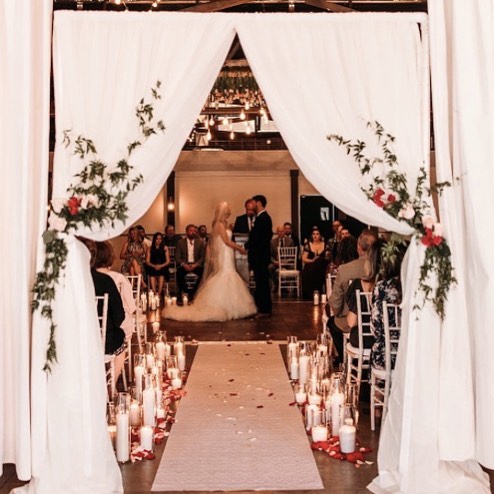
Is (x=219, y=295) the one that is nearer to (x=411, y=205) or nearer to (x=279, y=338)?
(x=279, y=338)

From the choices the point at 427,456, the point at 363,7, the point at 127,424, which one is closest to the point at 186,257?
the point at 363,7

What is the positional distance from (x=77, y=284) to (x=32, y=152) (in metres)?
0.76

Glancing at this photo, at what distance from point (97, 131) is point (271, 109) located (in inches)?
37.3

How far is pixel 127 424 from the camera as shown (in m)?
4.28

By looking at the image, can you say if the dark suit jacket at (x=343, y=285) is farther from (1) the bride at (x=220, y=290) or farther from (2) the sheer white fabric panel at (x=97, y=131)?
(1) the bride at (x=220, y=290)

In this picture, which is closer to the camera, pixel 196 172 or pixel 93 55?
pixel 93 55

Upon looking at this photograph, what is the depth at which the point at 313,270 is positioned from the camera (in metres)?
12.1

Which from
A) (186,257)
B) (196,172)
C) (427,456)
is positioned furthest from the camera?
(196,172)

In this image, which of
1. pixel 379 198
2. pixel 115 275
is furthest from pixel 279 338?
pixel 379 198

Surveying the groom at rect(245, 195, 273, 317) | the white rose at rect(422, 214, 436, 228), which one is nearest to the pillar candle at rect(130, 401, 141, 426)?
the white rose at rect(422, 214, 436, 228)

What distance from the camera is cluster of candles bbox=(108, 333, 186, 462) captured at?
14.0 ft

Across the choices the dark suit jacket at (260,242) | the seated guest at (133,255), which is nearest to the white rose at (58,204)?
the dark suit jacket at (260,242)

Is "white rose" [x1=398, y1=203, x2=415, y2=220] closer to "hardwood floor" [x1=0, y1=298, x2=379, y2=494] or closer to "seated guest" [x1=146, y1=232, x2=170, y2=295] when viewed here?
"hardwood floor" [x1=0, y1=298, x2=379, y2=494]

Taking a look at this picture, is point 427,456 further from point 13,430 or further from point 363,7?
point 363,7
